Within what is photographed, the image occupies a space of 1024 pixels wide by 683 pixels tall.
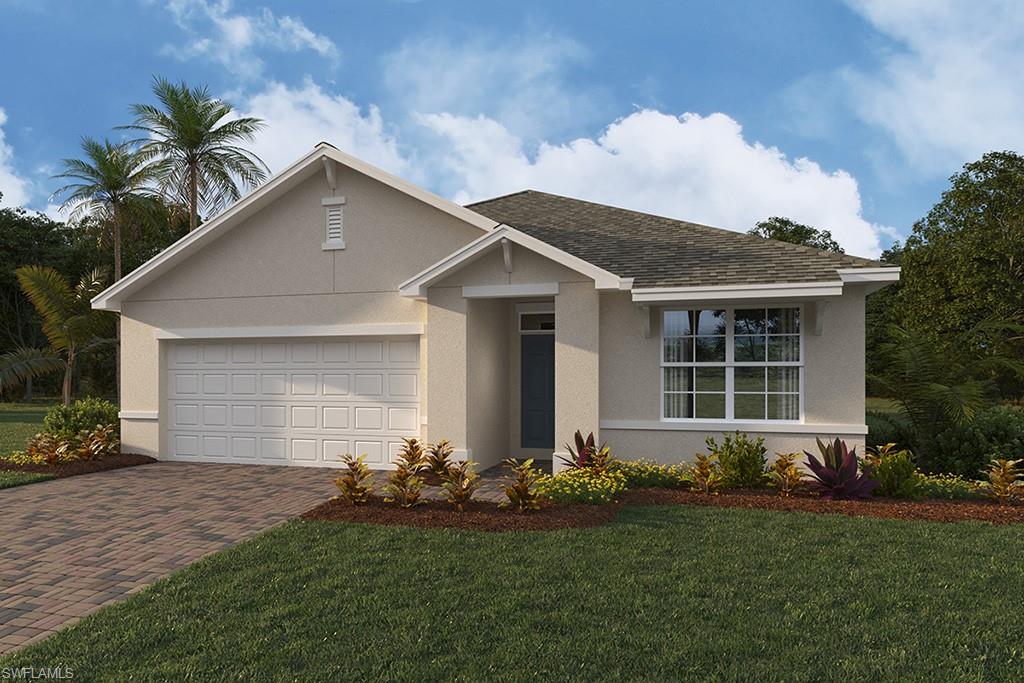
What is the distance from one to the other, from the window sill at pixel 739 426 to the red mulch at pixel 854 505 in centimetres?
129

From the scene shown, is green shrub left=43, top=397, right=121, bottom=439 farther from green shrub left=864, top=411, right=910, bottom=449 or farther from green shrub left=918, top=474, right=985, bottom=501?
green shrub left=864, top=411, right=910, bottom=449

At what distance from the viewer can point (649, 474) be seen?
369 inches

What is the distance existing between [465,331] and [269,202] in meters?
4.72

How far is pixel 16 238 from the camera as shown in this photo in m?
34.4

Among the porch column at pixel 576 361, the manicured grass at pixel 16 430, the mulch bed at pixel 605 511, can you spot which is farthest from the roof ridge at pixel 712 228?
the manicured grass at pixel 16 430

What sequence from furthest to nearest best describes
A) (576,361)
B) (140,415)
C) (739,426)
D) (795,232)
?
1. (795,232)
2. (140,415)
3. (576,361)
4. (739,426)

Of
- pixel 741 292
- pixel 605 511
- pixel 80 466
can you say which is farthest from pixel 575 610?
pixel 80 466

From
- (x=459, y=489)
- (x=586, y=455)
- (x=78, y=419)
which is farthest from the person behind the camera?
(x=78, y=419)

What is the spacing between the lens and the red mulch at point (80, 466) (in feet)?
35.7

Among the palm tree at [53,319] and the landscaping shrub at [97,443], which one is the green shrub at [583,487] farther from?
the palm tree at [53,319]

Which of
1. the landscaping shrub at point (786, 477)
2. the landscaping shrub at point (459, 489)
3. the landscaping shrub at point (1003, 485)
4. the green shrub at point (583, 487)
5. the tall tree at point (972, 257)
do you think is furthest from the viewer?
the tall tree at point (972, 257)

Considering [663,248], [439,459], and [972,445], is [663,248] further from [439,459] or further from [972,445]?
[972,445]

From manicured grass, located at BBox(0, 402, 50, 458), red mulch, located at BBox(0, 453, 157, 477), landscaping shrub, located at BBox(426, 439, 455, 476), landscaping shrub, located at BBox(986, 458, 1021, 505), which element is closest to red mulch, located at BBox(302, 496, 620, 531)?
landscaping shrub, located at BBox(426, 439, 455, 476)

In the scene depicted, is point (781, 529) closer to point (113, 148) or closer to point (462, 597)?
point (462, 597)
